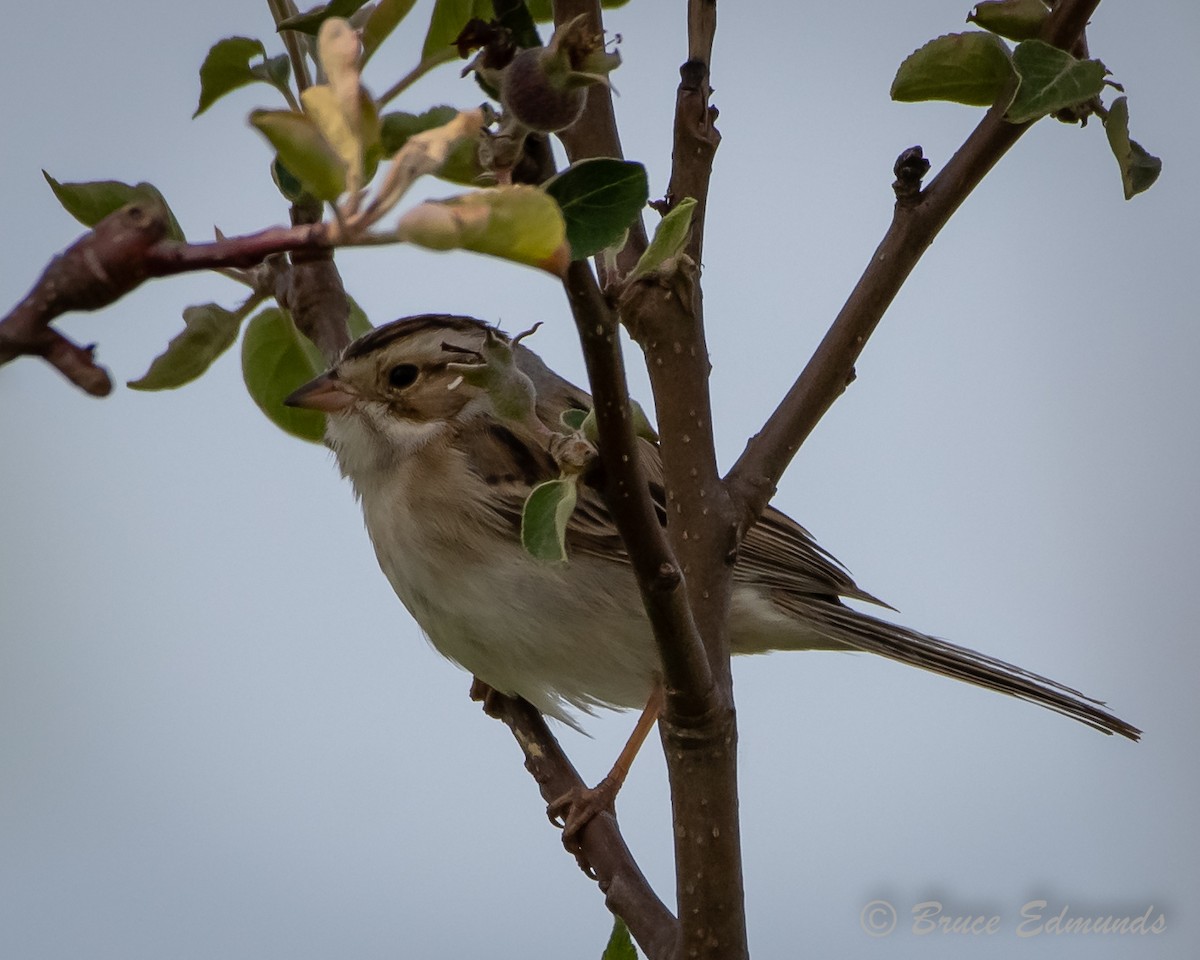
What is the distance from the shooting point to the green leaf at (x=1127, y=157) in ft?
6.31

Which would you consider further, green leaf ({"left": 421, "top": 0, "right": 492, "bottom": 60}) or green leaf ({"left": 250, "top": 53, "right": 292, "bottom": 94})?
green leaf ({"left": 250, "top": 53, "right": 292, "bottom": 94})

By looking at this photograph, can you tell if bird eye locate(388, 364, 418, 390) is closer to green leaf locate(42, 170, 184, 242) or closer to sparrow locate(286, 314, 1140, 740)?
sparrow locate(286, 314, 1140, 740)

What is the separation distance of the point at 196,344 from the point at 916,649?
2.03m

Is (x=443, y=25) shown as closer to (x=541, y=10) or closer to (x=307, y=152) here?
(x=541, y=10)

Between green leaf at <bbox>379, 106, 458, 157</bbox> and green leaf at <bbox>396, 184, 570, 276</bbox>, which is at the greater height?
green leaf at <bbox>379, 106, 458, 157</bbox>

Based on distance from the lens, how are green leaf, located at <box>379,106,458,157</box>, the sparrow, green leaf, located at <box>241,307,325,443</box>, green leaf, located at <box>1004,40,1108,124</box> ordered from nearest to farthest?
green leaf, located at <box>1004,40,1108,124</box>, green leaf, located at <box>379,106,458,157</box>, green leaf, located at <box>241,307,325,443</box>, the sparrow

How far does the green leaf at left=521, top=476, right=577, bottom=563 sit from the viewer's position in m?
1.43

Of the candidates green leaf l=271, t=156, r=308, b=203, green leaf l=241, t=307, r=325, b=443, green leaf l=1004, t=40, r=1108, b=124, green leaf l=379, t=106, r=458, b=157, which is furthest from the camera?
green leaf l=241, t=307, r=325, b=443

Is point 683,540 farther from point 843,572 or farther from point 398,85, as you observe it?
point 843,572

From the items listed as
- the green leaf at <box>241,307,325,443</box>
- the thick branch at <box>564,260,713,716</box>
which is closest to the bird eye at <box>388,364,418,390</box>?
the green leaf at <box>241,307,325,443</box>

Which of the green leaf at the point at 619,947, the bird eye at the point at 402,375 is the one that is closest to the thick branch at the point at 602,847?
the green leaf at the point at 619,947

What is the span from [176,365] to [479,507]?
4.21 ft

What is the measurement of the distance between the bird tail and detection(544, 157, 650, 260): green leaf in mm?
2385

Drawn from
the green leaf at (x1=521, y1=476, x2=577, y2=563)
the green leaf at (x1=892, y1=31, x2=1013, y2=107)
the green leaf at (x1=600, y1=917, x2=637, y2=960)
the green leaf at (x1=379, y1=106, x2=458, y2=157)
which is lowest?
the green leaf at (x1=600, y1=917, x2=637, y2=960)
